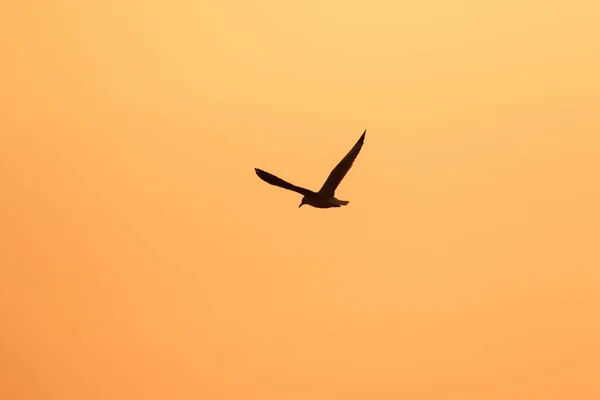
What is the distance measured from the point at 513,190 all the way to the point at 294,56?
770mm

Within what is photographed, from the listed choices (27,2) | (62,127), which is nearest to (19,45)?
(27,2)

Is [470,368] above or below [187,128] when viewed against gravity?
below

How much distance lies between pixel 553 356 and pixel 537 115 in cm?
71

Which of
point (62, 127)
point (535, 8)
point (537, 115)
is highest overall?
point (535, 8)

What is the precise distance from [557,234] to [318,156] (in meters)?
0.74

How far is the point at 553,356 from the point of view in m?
2.12

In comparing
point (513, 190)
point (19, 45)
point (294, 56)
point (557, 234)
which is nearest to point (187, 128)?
point (294, 56)

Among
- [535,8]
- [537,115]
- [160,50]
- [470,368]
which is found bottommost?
[470,368]

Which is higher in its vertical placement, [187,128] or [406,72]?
[406,72]

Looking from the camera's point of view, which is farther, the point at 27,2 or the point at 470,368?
the point at 27,2

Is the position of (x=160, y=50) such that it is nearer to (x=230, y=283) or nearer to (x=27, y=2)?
(x=27, y=2)

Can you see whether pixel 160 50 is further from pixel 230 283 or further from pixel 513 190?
pixel 513 190

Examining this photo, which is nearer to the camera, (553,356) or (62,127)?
(553,356)

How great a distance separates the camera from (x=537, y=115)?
221cm
